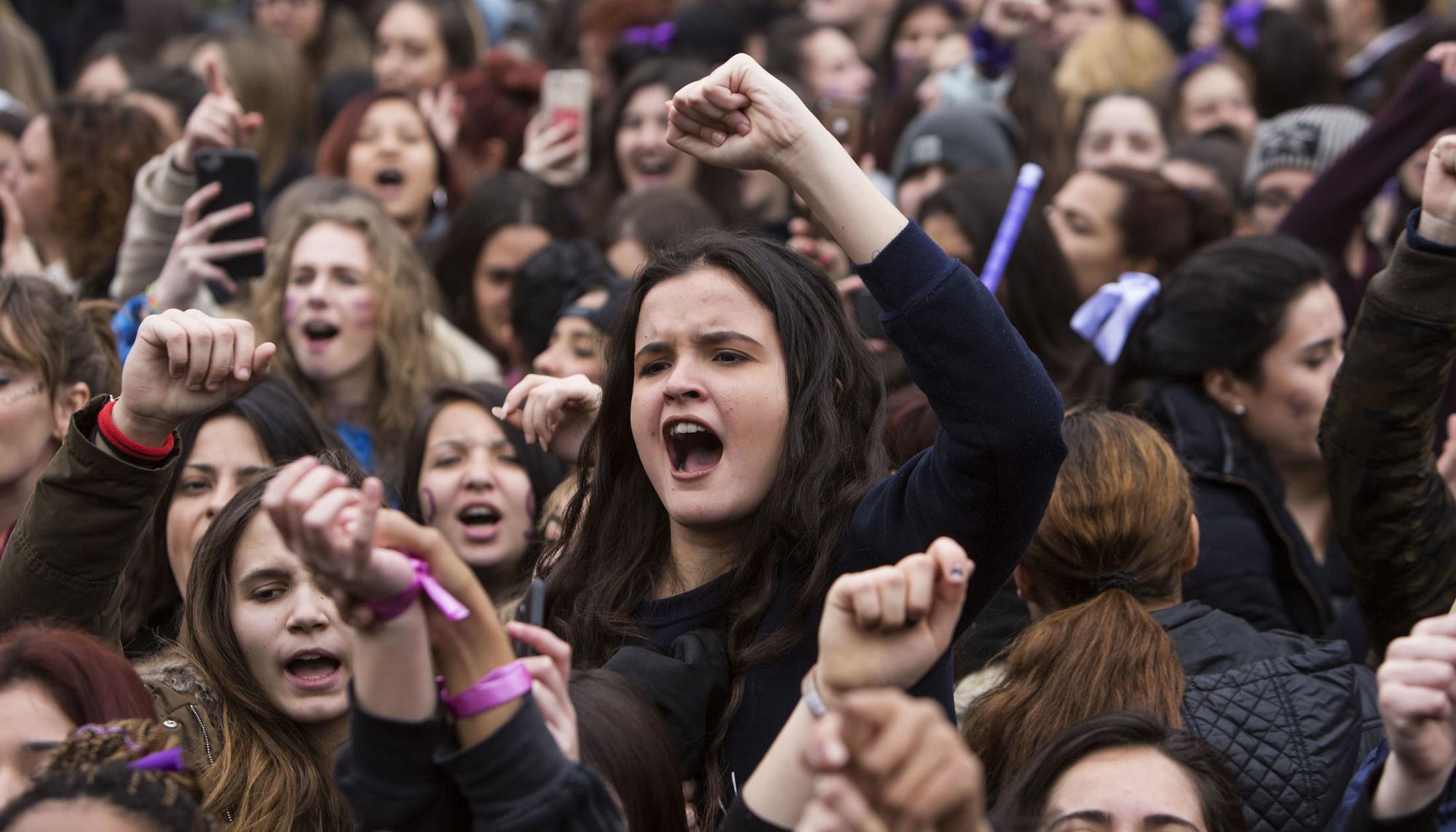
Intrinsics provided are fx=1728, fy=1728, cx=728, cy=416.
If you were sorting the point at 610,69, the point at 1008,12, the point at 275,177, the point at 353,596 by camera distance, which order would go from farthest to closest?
the point at 610,69 → the point at 1008,12 → the point at 275,177 → the point at 353,596

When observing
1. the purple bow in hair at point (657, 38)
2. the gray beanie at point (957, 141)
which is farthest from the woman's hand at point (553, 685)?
the purple bow in hair at point (657, 38)

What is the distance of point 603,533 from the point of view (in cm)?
311

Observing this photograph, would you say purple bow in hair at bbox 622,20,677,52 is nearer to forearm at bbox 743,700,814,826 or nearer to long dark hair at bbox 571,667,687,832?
long dark hair at bbox 571,667,687,832

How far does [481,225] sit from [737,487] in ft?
11.3

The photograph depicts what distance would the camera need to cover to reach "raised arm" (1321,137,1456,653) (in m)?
3.16

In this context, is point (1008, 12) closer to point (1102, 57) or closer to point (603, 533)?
point (1102, 57)

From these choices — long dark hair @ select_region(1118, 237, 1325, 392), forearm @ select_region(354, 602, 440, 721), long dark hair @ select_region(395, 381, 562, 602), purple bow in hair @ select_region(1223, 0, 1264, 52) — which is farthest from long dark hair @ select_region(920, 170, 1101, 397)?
forearm @ select_region(354, 602, 440, 721)

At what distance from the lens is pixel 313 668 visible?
3.33 metres

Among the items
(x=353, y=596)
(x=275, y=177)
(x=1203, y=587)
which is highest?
(x=353, y=596)

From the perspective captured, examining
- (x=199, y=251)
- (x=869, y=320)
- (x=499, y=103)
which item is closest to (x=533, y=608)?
(x=869, y=320)

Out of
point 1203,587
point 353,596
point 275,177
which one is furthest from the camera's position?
point 275,177

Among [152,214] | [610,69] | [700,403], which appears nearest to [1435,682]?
[700,403]

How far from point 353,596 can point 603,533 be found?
1052 millimetres

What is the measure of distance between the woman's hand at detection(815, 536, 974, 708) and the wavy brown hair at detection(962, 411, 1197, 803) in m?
0.79
